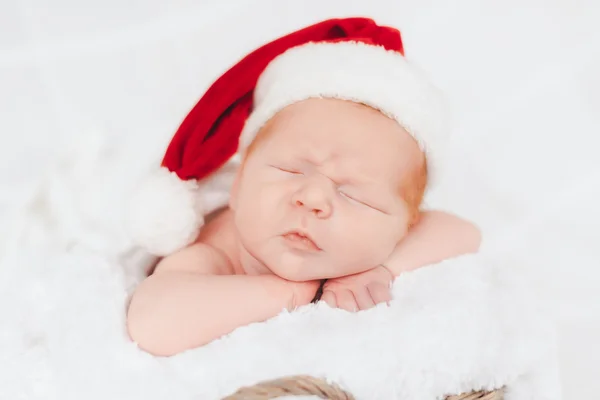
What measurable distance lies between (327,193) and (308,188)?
1.1 inches

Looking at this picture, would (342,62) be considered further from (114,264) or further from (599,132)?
(599,132)

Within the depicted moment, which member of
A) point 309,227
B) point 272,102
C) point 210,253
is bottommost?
point 210,253

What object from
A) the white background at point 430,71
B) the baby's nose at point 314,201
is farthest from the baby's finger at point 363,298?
the white background at point 430,71

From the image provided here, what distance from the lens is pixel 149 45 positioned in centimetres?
179

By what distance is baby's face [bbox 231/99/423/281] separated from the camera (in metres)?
1.04

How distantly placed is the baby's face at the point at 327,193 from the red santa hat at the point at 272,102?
0.11ft

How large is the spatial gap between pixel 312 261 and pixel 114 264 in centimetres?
28

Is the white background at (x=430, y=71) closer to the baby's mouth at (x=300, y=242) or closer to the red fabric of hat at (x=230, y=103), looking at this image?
the red fabric of hat at (x=230, y=103)

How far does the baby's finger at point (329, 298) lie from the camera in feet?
3.43

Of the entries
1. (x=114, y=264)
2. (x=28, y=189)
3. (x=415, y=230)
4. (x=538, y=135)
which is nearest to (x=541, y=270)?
(x=538, y=135)

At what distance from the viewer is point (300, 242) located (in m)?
1.04

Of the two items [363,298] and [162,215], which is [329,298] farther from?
[162,215]

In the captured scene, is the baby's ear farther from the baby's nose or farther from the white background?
the white background

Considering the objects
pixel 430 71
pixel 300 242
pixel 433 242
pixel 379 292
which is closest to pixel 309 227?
pixel 300 242
